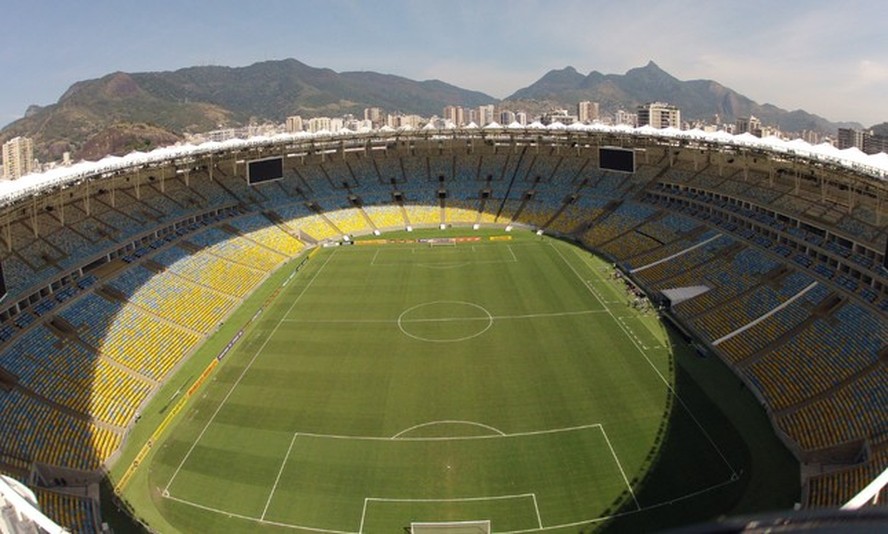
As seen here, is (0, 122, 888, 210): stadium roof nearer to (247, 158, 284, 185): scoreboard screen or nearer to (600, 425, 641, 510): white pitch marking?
(247, 158, 284, 185): scoreboard screen

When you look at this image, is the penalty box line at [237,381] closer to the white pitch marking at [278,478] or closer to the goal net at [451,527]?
the white pitch marking at [278,478]

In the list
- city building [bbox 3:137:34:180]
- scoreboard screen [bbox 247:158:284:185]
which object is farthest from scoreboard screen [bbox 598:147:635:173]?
city building [bbox 3:137:34:180]

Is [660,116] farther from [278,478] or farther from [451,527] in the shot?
[451,527]

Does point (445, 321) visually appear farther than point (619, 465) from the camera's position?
Yes

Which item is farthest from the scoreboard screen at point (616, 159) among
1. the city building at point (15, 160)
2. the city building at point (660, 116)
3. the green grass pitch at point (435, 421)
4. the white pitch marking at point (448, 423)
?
the city building at point (660, 116)

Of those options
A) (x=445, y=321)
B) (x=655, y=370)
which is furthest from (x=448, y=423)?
(x=445, y=321)
